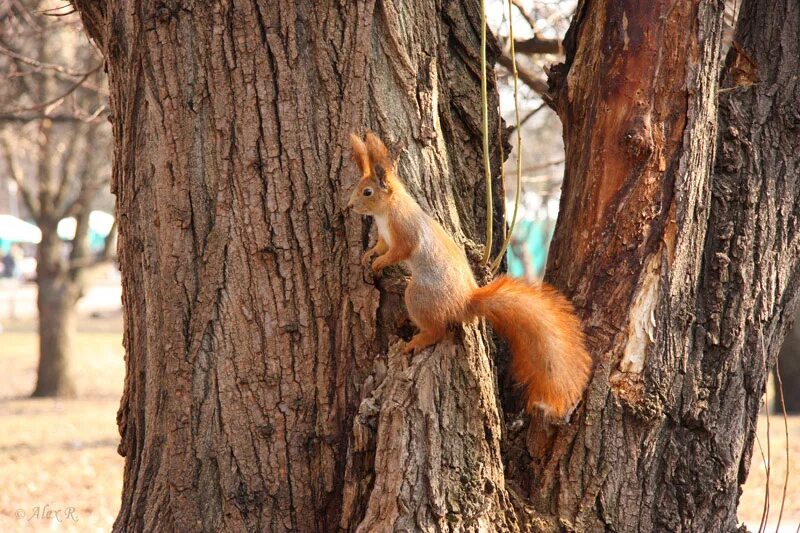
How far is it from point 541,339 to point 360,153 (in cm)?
72

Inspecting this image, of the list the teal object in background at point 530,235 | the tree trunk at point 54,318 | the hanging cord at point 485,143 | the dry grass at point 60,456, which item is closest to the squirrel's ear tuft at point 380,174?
the hanging cord at point 485,143

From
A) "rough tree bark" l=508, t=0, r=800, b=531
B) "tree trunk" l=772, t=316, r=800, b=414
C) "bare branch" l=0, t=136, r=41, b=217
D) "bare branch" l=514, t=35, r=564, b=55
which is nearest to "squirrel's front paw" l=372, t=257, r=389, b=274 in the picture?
"rough tree bark" l=508, t=0, r=800, b=531

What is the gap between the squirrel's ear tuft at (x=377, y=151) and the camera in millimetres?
2258

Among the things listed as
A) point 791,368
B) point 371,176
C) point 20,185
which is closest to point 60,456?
point 20,185

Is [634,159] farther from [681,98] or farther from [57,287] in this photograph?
[57,287]

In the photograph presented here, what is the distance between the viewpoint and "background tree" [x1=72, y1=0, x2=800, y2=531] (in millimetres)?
2322

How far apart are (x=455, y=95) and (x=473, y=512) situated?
49.6 inches

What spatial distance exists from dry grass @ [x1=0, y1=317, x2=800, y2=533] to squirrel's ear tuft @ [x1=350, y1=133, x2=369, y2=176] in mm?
3956

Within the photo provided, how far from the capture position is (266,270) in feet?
7.68

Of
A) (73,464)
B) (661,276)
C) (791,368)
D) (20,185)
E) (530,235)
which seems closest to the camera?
(661,276)

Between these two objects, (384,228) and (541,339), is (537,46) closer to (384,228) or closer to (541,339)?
(384,228)

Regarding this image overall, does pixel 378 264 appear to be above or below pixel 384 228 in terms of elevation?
below

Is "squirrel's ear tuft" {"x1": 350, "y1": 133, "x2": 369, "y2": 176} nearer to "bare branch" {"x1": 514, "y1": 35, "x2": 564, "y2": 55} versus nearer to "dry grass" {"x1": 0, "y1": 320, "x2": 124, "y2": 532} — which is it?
"bare branch" {"x1": 514, "y1": 35, "x2": 564, "y2": 55}

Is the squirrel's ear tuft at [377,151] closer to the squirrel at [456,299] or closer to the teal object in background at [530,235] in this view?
the squirrel at [456,299]
